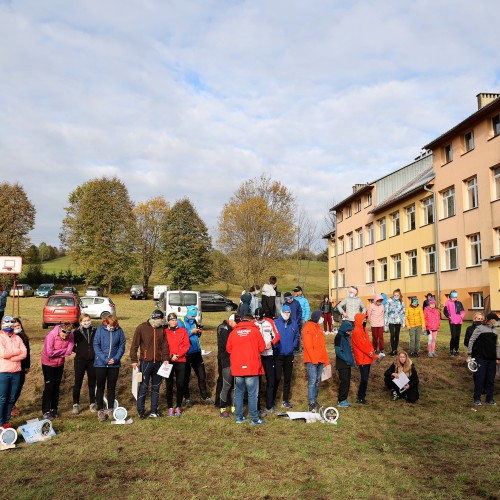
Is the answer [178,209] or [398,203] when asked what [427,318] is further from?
[178,209]

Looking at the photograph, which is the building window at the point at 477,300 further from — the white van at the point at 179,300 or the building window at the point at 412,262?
the white van at the point at 179,300

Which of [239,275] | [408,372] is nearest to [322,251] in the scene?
[239,275]

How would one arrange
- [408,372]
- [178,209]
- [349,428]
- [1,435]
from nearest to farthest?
[1,435], [349,428], [408,372], [178,209]

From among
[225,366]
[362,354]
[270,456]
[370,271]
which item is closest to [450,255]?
[370,271]

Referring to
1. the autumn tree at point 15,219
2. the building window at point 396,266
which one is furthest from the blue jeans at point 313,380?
the autumn tree at point 15,219

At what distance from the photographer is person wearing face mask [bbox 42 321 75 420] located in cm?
935

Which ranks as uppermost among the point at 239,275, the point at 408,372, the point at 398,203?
the point at 398,203

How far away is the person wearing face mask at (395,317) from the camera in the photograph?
14.5 metres

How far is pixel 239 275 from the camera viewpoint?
46.2m

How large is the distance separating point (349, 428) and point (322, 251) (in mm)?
45798

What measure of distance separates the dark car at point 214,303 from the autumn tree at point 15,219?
27.3 metres

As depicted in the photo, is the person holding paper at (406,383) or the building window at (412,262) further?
the building window at (412,262)

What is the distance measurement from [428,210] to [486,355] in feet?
78.5

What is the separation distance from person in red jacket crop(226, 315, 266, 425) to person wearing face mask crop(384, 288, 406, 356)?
21.1 feet
